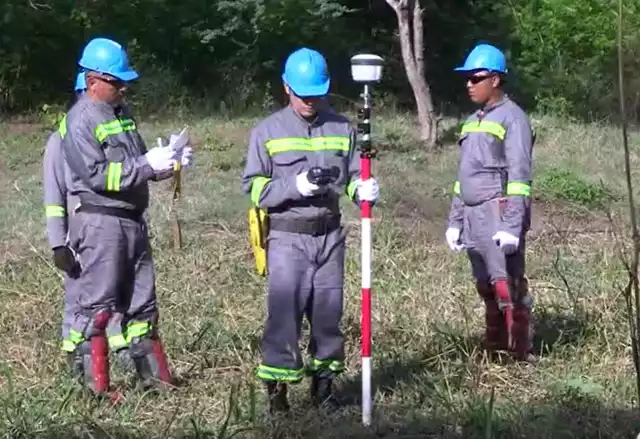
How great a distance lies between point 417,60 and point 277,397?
10.7m

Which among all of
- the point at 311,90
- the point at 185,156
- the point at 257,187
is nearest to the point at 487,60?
the point at 311,90

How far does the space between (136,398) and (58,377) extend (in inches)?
23.8

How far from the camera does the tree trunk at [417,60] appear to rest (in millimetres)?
15078

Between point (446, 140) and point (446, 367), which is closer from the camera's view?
point (446, 367)

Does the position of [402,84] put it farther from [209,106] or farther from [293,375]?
[293,375]

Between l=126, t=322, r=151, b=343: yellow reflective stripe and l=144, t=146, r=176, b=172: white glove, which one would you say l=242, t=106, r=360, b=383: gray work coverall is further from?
l=126, t=322, r=151, b=343: yellow reflective stripe

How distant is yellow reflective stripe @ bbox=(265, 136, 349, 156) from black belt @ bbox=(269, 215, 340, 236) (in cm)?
32

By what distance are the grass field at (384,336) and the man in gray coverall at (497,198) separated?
24 centimetres

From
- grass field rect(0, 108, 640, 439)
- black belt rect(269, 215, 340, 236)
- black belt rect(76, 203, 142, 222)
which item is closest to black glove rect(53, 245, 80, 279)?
black belt rect(76, 203, 142, 222)

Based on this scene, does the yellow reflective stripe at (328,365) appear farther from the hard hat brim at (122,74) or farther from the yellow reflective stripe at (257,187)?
the hard hat brim at (122,74)

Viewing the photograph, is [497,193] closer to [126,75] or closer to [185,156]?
[185,156]

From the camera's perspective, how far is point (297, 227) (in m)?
5.12

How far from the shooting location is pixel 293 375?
522cm

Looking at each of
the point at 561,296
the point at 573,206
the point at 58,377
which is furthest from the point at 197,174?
the point at 58,377
